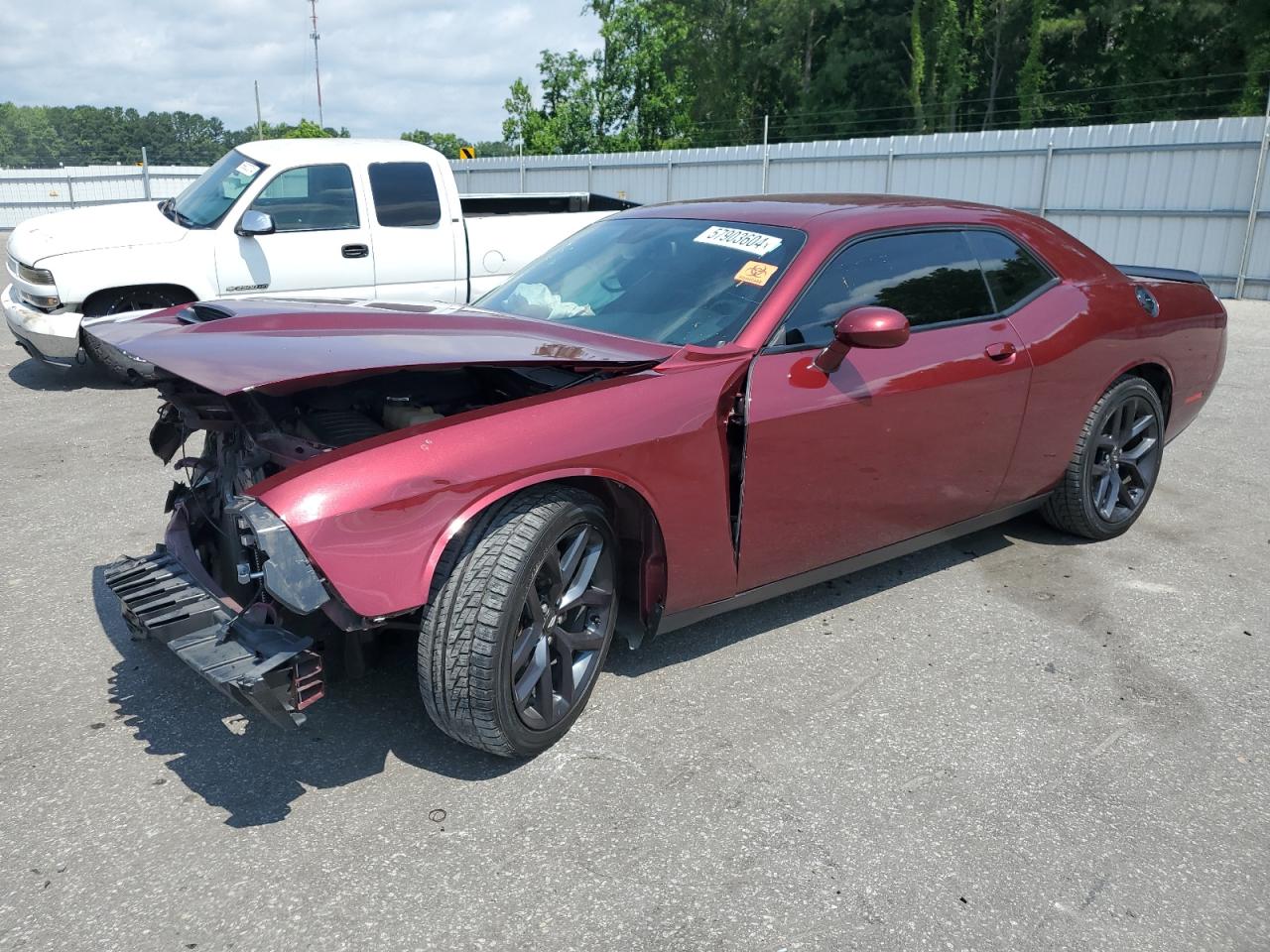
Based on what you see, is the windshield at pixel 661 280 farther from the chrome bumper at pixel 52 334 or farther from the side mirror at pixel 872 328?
the chrome bumper at pixel 52 334

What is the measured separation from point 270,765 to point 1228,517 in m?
4.83

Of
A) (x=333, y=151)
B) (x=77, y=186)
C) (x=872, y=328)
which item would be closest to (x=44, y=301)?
(x=333, y=151)

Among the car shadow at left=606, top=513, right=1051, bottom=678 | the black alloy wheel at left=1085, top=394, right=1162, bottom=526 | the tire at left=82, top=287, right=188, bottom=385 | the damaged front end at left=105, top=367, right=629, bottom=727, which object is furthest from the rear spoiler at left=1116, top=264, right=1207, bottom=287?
the tire at left=82, top=287, right=188, bottom=385

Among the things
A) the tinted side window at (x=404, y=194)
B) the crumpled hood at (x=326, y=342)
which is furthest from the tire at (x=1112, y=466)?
the tinted side window at (x=404, y=194)

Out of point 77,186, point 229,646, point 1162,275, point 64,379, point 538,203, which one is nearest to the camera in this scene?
point 229,646

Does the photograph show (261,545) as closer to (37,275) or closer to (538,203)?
(37,275)

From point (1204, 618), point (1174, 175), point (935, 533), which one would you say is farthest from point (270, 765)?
point (1174, 175)

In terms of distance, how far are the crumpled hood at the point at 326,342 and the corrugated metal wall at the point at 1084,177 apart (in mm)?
13853

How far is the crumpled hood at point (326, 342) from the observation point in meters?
2.77

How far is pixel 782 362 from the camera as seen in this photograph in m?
3.43

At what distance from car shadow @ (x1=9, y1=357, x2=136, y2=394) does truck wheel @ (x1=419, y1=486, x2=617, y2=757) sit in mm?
6291

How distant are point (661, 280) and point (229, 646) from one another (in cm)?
201

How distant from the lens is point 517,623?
9.29 feet

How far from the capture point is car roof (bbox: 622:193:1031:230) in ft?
12.8
